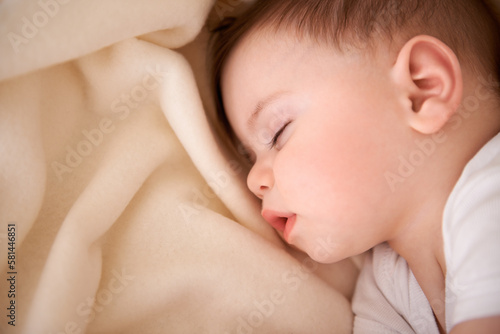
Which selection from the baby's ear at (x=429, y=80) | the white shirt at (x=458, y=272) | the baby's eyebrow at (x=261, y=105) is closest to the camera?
the white shirt at (x=458, y=272)

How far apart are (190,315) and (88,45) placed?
767 millimetres

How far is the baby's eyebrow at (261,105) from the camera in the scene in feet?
3.59

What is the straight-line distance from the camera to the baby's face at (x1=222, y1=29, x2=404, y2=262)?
0.99 m

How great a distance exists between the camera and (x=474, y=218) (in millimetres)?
929

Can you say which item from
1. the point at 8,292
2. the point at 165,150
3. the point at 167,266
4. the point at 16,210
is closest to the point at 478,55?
the point at 165,150

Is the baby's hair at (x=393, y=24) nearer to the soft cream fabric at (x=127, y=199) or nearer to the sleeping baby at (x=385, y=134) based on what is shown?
the sleeping baby at (x=385, y=134)

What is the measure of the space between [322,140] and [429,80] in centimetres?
30

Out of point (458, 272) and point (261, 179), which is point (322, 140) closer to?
point (261, 179)

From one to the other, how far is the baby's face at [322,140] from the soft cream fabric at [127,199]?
16cm

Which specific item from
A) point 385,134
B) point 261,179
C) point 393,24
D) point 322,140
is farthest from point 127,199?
point 393,24

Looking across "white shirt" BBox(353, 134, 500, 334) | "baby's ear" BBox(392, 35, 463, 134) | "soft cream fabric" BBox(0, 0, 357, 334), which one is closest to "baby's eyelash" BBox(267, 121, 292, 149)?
"soft cream fabric" BBox(0, 0, 357, 334)

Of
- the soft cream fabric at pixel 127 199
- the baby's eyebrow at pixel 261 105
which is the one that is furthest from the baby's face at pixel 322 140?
the soft cream fabric at pixel 127 199

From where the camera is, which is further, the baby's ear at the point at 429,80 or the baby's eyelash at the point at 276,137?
the baby's eyelash at the point at 276,137

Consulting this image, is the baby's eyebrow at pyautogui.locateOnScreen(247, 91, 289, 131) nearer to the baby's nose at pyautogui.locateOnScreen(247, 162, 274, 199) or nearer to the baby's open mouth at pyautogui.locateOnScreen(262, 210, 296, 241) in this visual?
the baby's nose at pyautogui.locateOnScreen(247, 162, 274, 199)
